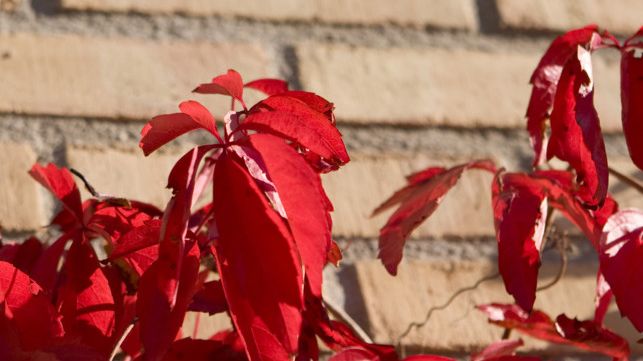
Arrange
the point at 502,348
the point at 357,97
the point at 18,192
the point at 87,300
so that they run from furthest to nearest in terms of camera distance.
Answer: the point at 357,97 < the point at 18,192 < the point at 502,348 < the point at 87,300

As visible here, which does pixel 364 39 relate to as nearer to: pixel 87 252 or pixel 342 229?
pixel 342 229

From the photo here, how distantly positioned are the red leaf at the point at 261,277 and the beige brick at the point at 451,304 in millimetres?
406

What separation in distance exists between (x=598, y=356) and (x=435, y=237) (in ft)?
0.55

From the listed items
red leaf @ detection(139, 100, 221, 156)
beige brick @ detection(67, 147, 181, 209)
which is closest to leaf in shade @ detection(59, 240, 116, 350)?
red leaf @ detection(139, 100, 221, 156)

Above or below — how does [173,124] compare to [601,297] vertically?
above

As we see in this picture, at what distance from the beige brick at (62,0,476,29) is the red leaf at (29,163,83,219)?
40 centimetres

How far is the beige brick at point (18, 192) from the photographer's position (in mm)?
876

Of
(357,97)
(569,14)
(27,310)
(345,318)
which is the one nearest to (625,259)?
(345,318)

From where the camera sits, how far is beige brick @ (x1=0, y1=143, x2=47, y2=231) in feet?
2.87

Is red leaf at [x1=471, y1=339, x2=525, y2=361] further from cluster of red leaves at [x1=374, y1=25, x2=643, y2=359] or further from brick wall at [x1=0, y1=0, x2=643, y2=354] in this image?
brick wall at [x1=0, y1=0, x2=643, y2=354]

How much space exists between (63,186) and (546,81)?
29cm

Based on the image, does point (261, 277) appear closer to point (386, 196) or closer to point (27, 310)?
point (27, 310)

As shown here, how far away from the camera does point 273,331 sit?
0.47m

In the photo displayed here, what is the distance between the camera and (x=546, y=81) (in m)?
0.67
